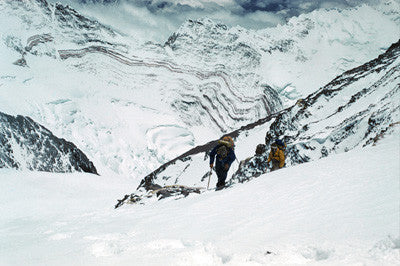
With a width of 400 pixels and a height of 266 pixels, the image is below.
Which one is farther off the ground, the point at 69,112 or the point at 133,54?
the point at 133,54

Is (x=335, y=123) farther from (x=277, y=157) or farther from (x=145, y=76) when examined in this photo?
(x=145, y=76)

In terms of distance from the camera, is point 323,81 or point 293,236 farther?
point 323,81

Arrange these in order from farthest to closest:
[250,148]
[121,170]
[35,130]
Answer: [121,170] < [35,130] < [250,148]

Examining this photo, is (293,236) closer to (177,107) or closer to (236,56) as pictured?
(177,107)

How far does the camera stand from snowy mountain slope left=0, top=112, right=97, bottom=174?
2878 centimetres

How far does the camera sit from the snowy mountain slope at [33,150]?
28781mm

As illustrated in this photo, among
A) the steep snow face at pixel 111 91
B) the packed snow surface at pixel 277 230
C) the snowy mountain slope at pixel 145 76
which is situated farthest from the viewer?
the snowy mountain slope at pixel 145 76

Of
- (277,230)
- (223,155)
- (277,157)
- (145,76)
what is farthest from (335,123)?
(145,76)

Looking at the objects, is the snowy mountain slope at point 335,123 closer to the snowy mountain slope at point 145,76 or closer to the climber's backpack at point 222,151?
the climber's backpack at point 222,151

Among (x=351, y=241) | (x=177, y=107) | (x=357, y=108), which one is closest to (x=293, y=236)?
(x=351, y=241)

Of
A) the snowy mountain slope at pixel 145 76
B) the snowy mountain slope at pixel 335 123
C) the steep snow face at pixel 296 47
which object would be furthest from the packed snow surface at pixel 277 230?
the steep snow face at pixel 296 47

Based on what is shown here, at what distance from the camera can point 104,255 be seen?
302 centimetres

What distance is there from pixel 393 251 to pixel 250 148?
65.6ft

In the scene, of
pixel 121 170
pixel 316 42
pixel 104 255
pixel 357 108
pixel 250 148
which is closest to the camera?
pixel 104 255
